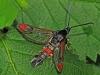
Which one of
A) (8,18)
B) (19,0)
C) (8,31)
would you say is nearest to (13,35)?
(8,31)

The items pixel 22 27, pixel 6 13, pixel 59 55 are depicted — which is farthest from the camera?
pixel 59 55

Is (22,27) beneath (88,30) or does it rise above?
above

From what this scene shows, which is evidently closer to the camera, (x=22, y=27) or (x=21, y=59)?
(x=21, y=59)

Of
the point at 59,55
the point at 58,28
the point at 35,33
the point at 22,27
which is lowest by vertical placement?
the point at 59,55

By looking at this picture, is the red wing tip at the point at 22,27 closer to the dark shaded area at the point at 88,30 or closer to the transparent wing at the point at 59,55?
the transparent wing at the point at 59,55

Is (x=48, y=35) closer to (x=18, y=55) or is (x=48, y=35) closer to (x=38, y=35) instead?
(x=38, y=35)

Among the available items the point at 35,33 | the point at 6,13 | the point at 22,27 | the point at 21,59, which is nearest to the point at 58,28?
the point at 35,33

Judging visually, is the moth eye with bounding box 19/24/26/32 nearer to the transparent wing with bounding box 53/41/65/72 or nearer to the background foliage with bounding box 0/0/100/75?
the background foliage with bounding box 0/0/100/75

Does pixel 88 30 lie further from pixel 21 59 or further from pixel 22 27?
pixel 21 59
